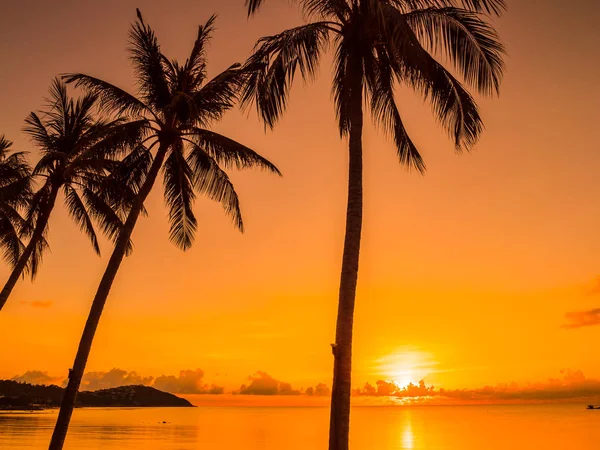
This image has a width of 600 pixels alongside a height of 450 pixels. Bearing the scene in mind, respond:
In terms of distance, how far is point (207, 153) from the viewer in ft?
53.2

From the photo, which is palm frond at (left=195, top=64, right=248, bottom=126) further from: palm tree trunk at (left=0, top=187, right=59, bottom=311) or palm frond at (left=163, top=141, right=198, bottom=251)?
palm tree trunk at (left=0, top=187, right=59, bottom=311)

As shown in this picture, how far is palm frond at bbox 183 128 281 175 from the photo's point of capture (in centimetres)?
1559

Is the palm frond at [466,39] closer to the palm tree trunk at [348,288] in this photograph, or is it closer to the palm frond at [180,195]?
the palm tree trunk at [348,288]

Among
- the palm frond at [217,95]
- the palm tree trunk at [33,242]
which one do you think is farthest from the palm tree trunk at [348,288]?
the palm tree trunk at [33,242]

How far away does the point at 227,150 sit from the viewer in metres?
16.0

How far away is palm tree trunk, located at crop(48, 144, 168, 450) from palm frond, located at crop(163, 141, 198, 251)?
1063 millimetres

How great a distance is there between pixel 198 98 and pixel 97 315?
5.95m

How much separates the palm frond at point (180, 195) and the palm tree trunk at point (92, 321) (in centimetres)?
106

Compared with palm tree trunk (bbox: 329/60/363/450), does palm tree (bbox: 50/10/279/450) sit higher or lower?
higher

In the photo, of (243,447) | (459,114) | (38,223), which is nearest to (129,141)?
(38,223)

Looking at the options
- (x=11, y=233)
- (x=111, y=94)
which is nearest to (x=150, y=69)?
(x=111, y=94)

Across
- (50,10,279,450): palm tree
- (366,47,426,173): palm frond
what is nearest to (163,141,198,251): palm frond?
(50,10,279,450): palm tree

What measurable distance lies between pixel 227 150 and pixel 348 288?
7.57 meters

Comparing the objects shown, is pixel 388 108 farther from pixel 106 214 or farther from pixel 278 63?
pixel 106 214
